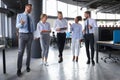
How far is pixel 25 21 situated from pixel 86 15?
88.2 inches

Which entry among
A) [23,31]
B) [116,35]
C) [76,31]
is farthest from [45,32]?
[116,35]

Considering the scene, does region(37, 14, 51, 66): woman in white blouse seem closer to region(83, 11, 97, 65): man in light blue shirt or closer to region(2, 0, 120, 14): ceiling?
region(83, 11, 97, 65): man in light blue shirt

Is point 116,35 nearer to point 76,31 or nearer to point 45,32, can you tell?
point 76,31

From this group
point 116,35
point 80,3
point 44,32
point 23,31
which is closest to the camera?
point 23,31

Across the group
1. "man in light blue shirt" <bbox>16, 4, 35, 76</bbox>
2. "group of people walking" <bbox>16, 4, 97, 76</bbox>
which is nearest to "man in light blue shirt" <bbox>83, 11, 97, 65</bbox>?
"group of people walking" <bbox>16, 4, 97, 76</bbox>

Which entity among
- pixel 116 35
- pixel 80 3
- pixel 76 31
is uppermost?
pixel 80 3

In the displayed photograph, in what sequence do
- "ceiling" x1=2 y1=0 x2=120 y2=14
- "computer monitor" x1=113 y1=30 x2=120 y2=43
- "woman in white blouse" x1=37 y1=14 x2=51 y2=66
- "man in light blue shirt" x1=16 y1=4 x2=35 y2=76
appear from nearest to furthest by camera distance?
"man in light blue shirt" x1=16 y1=4 x2=35 y2=76
"computer monitor" x1=113 y1=30 x2=120 y2=43
"woman in white blouse" x1=37 y1=14 x2=51 y2=66
"ceiling" x1=2 y1=0 x2=120 y2=14

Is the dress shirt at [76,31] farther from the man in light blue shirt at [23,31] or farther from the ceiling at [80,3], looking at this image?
the ceiling at [80,3]

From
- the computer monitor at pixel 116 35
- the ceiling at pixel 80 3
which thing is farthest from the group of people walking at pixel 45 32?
the ceiling at pixel 80 3

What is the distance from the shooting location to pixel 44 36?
6.51 meters

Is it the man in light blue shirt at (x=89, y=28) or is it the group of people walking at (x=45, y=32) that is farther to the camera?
the man in light blue shirt at (x=89, y=28)

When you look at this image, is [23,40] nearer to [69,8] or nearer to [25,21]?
[25,21]

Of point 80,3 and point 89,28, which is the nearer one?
point 89,28

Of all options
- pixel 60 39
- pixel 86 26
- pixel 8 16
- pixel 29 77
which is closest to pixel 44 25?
pixel 60 39
